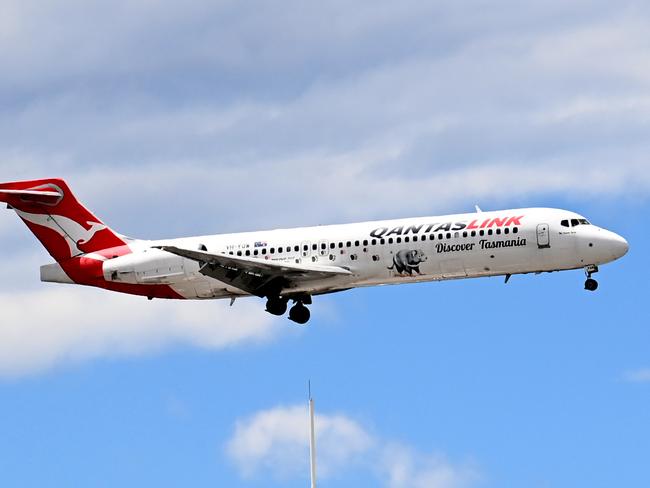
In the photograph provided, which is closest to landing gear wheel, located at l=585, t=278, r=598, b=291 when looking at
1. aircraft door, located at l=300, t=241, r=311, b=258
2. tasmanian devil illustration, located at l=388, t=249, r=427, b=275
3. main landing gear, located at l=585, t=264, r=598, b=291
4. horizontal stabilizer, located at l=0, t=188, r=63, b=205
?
main landing gear, located at l=585, t=264, r=598, b=291

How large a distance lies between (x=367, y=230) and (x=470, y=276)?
5.41m

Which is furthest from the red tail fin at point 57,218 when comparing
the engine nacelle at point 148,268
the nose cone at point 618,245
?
the nose cone at point 618,245

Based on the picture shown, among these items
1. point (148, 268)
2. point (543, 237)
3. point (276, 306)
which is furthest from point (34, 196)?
point (543, 237)

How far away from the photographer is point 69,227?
260 ft

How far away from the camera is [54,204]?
7956 cm

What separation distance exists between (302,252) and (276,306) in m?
2.97

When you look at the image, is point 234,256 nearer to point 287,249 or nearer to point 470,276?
point 287,249

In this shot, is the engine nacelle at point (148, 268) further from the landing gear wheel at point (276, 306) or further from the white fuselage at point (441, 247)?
the landing gear wheel at point (276, 306)

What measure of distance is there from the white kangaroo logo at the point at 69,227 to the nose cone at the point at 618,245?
2680 cm

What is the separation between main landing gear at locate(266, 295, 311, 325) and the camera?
7338 centimetres

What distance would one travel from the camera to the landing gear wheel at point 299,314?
7438cm

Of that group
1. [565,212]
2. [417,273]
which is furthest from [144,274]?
[565,212]

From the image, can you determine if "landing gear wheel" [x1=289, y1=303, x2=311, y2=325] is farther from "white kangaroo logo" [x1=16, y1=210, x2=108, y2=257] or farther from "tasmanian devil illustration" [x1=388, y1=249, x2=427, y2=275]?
"white kangaroo logo" [x1=16, y1=210, x2=108, y2=257]

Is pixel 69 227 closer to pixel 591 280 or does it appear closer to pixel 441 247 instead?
pixel 441 247
